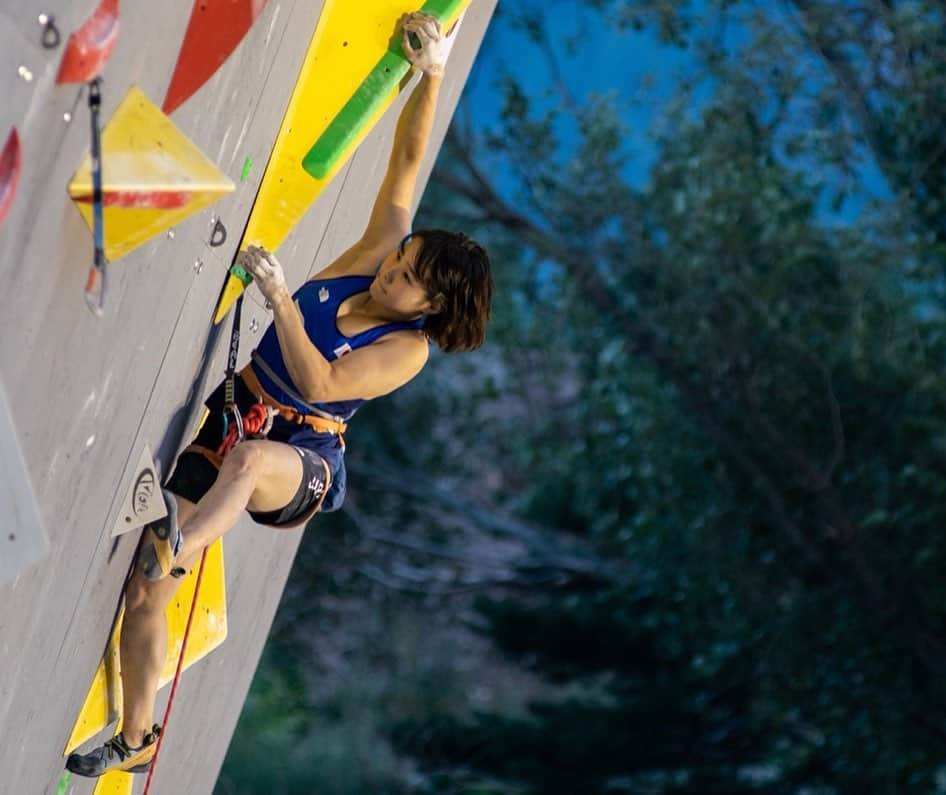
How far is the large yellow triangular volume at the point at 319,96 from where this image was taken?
3.13 metres

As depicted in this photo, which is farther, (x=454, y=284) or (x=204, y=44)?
(x=454, y=284)

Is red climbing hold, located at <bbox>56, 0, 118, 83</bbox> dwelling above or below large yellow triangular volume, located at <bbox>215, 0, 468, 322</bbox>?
below

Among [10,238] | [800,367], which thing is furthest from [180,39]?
[800,367]

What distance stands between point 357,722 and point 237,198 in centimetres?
924

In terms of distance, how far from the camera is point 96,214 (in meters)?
2.18

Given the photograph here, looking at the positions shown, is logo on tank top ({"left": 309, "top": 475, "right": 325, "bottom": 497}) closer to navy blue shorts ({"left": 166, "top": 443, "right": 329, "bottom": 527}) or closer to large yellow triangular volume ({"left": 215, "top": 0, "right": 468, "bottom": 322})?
navy blue shorts ({"left": 166, "top": 443, "right": 329, "bottom": 527})

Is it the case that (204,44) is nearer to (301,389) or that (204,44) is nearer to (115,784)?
(301,389)

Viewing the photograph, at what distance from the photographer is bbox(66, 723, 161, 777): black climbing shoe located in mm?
3045

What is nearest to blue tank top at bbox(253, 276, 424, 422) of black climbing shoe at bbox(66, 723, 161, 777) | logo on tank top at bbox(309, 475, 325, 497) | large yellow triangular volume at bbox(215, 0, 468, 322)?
logo on tank top at bbox(309, 475, 325, 497)

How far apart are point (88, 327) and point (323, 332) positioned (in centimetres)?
52

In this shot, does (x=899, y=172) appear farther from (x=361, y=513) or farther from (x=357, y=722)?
(x=357, y=722)

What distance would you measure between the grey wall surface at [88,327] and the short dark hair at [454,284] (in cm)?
38

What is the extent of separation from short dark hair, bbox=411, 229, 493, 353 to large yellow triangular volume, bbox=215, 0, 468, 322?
1.49 ft

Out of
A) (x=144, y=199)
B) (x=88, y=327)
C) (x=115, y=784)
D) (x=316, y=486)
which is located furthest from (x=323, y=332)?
(x=115, y=784)
